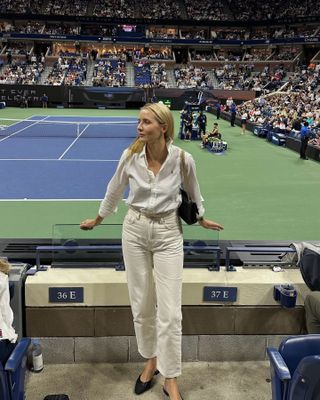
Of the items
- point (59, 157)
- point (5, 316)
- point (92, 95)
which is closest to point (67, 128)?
point (59, 157)

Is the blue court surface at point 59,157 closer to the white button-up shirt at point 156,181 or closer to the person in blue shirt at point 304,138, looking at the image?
the person in blue shirt at point 304,138

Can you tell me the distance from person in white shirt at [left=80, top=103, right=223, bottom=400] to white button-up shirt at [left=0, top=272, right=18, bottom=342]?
0.88 metres

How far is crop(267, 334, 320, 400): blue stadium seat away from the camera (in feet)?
7.67

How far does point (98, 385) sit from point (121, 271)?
981 millimetres

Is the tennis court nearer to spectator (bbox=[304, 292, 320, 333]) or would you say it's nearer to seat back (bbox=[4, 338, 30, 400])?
spectator (bbox=[304, 292, 320, 333])

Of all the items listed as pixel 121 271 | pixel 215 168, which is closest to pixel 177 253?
pixel 121 271

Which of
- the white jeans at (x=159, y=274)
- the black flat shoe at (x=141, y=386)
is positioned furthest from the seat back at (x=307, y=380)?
the black flat shoe at (x=141, y=386)

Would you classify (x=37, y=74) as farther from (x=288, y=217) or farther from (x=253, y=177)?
(x=288, y=217)

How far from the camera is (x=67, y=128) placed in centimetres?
2614

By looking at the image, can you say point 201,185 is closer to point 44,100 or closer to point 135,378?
point 135,378

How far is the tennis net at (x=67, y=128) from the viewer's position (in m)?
23.1

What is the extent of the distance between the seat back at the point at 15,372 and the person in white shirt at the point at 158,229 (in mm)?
935

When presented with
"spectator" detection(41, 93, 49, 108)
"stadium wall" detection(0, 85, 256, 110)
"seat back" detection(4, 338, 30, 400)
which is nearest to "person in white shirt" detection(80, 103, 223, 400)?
"seat back" detection(4, 338, 30, 400)

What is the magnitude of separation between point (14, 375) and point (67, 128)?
80.2 feet
